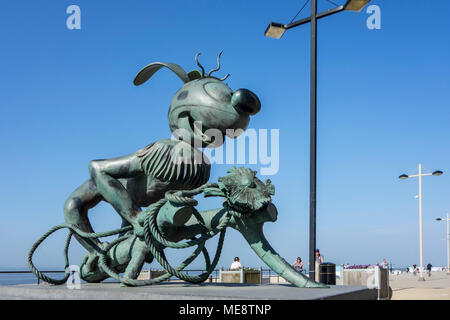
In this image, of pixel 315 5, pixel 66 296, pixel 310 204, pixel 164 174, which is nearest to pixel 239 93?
pixel 164 174

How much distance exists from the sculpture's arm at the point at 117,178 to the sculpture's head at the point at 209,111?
720 mm

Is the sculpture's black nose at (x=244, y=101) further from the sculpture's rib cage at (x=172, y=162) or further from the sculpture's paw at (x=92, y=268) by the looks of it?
the sculpture's paw at (x=92, y=268)

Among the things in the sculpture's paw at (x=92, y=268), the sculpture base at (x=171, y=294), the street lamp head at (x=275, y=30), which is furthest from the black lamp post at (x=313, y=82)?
the sculpture's paw at (x=92, y=268)

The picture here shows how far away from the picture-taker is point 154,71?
7180mm

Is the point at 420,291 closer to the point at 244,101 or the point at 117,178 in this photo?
the point at 244,101

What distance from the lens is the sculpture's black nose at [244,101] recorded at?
19.2 feet

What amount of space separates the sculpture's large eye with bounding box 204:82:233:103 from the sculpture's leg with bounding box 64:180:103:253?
204 centimetres

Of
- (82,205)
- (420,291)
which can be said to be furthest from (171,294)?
(420,291)

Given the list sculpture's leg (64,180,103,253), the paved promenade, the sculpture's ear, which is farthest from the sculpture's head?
the paved promenade

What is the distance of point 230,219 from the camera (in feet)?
17.6

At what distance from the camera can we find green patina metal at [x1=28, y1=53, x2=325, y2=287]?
17.5 feet

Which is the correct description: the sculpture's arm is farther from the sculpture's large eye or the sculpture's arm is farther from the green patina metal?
the sculpture's large eye
